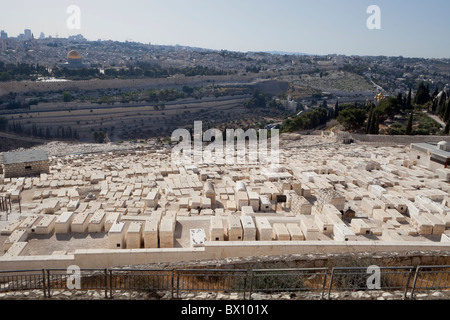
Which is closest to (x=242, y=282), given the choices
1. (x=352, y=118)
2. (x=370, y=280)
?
(x=370, y=280)

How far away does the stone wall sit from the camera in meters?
13.6

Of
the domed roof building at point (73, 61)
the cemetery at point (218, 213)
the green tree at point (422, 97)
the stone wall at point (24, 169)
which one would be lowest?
the stone wall at point (24, 169)

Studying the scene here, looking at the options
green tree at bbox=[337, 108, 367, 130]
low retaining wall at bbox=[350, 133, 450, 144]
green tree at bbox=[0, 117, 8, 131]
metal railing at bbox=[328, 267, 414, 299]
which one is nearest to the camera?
metal railing at bbox=[328, 267, 414, 299]

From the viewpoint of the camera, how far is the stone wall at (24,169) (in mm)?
13645

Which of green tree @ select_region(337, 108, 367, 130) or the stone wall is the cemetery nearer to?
the stone wall

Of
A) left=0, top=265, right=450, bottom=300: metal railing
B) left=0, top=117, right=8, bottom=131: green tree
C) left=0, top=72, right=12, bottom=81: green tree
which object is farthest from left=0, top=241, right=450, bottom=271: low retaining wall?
left=0, top=72, right=12, bottom=81: green tree

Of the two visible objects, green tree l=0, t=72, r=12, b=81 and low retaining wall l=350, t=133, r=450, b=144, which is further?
green tree l=0, t=72, r=12, b=81

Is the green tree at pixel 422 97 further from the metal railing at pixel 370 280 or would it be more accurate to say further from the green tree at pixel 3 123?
the green tree at pixel 3 123

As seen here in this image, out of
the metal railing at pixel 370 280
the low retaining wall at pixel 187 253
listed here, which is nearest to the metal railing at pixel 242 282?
the metal railing at pixel 370 280

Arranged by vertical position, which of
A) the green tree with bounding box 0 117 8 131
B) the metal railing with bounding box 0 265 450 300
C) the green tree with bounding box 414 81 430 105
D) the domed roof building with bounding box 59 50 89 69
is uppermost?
the domed roof building with bounding box 59 50 89 69

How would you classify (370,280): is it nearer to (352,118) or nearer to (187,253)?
(187,253)

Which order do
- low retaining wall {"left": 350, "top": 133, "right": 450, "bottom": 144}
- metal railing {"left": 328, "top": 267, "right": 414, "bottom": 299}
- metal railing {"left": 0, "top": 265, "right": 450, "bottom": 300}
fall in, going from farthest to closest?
1. low retaining wall {"left": 350, "top": 133, "right": 450, "bottom": 144}
2. metal railing {"left": 328, "top": 267, "right": 414, "bottom": 299}
3. metal railing {"left": 0, "top": 265, "right": 450, "bottom": 300}

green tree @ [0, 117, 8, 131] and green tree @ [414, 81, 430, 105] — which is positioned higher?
green tree @ [414, 81, 430, 105]
